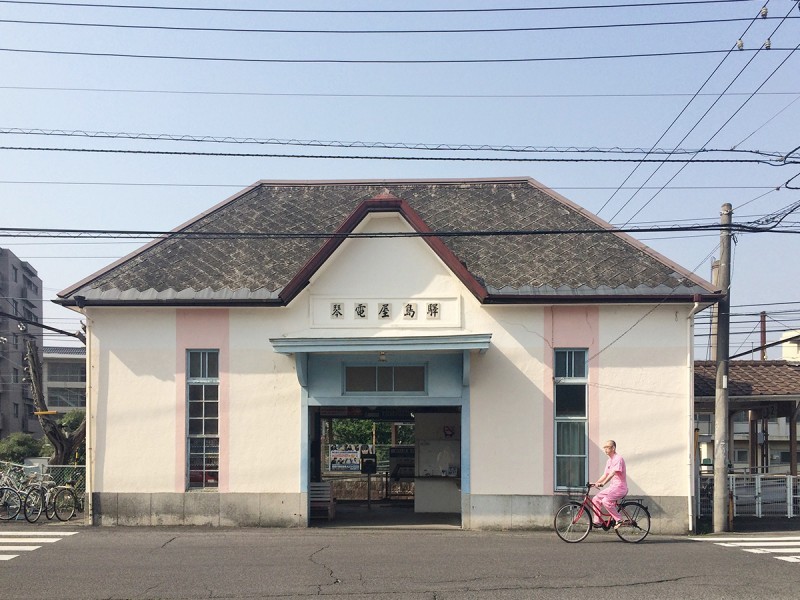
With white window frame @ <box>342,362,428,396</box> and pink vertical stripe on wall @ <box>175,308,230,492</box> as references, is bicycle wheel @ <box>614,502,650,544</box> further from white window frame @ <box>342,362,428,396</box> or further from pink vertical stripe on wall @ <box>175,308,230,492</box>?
pink vertical stripe on wall @ <box>175,308,230,492</box>

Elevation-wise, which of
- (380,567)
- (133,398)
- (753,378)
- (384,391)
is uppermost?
(753,378)

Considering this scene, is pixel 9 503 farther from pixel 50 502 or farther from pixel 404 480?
pixel 404 480

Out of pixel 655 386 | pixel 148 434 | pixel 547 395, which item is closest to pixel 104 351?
pixel 148 434

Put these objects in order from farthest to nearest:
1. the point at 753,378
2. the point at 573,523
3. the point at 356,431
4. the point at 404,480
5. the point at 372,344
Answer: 1. the point at 356,431
2. the point at 404,480
3. the point at 753,378
4. the point at 372,344
5. the point at 573,523

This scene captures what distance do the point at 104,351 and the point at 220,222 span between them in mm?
Result: 3823

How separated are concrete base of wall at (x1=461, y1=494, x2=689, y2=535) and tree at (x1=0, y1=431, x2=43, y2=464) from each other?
97.0 feet

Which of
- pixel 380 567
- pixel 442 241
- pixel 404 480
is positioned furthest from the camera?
pixel 404 480

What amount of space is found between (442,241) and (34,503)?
9587 mm

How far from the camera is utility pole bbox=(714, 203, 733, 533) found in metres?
16.5

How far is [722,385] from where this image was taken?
16.7 metres

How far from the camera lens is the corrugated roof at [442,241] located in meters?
16.9

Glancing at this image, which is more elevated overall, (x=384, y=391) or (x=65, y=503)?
(x=384, y=391)

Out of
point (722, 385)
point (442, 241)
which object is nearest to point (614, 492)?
point (722, 385)

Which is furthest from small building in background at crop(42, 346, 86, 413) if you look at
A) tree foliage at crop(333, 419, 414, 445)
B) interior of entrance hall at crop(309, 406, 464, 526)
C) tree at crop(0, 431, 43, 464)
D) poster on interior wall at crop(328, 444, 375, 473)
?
interior of entrance hall at crop(309, 406, 464, 526)
